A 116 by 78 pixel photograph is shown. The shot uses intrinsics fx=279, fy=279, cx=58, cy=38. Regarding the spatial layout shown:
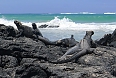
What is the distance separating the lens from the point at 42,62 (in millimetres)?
6902

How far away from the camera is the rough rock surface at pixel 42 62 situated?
5727 millimetres

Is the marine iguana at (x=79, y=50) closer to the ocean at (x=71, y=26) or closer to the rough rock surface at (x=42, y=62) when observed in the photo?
the rough rock surface at (x=42, y=62)

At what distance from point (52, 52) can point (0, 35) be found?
7.20ft

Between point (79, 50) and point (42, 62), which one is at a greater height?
point (79, 50)

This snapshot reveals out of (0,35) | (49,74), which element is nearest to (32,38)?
(0,35)

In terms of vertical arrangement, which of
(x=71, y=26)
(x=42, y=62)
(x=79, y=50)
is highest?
(x=79, y=50)

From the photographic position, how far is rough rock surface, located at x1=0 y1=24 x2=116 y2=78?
5727mm

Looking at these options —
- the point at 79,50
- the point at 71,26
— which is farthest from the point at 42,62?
the point at 71,26

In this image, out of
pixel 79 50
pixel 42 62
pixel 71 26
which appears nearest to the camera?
pixel 42 62

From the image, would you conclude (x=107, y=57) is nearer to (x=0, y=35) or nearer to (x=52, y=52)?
(x=52, y=52)

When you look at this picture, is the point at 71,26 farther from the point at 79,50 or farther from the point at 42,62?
the point at 42,62

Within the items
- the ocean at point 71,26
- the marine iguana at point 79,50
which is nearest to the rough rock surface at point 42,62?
the marine iguana at point 79,50

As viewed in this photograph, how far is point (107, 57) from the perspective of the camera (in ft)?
24.2

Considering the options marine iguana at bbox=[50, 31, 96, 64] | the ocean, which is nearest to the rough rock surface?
marine iguana at bbox=[50, 31, 96, 64]
